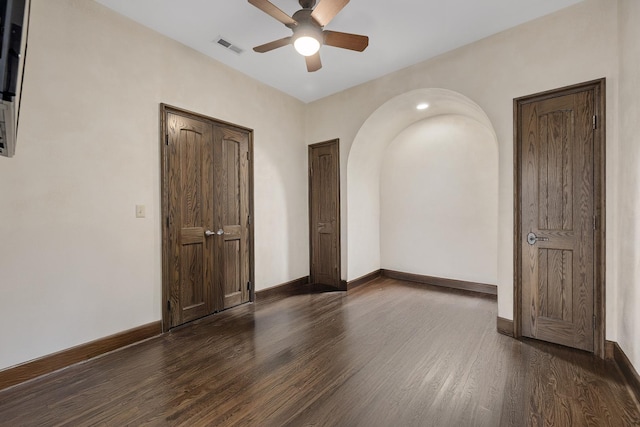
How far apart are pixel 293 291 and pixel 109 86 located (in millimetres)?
3196

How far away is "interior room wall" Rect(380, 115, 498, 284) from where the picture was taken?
3945 millimetres

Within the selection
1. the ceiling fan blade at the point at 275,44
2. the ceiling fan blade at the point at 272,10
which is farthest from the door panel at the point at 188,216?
the ceiling fan blade at the point at 272,10

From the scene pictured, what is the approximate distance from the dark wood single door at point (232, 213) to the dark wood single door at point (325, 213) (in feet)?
3.91

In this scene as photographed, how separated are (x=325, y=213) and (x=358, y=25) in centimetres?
249

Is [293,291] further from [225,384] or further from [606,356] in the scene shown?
[606,356]

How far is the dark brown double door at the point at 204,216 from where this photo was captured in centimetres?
286

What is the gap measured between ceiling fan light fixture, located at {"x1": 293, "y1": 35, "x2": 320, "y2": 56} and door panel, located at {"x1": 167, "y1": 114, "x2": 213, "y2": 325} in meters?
1.42

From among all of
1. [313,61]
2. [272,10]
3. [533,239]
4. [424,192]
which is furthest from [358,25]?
[424,192]

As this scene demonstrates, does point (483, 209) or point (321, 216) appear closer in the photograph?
point (483, 209)

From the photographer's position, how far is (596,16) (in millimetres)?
2248

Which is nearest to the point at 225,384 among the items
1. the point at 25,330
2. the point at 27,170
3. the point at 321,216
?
the point at 25,330

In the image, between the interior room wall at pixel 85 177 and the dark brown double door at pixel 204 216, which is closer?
the interior room wall at pixel 85 177

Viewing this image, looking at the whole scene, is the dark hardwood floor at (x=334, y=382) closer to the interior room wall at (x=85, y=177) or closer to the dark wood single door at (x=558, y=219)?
the dark wood single door at (x=558, y=219)

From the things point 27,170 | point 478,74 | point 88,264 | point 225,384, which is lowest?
point 225,384
